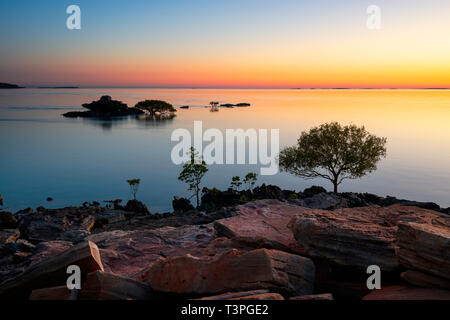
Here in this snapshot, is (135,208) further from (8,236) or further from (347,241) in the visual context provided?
(347,241)

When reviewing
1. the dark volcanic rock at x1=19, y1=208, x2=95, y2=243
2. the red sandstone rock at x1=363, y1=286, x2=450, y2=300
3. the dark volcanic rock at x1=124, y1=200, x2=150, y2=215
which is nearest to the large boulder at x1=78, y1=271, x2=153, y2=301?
the red sandstone rock at x1=363, y1=286, x2=450, y2=300

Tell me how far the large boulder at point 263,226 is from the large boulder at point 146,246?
1.07 metres

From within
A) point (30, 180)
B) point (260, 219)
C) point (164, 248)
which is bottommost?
point (30, 180)

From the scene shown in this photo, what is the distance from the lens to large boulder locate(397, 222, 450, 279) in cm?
794

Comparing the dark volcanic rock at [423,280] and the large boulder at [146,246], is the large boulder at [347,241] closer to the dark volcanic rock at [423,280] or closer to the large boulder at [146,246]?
the dark volcanic rock at [423,280]

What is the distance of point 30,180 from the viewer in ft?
202

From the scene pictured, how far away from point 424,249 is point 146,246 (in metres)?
10.3

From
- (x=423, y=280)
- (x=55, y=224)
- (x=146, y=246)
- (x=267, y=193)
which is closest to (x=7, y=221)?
(x=55, y=224)

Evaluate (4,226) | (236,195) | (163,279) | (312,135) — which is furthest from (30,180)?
(163,279)

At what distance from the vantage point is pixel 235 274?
8.58m

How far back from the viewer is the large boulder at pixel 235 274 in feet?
27.1

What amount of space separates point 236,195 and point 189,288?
3273cm

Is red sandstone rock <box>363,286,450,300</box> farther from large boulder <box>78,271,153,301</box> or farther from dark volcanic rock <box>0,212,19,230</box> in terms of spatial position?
dark volcanic rock <box>0,212,19,230</box>

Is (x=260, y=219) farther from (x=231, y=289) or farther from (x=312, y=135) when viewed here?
(x=312, y=135)
